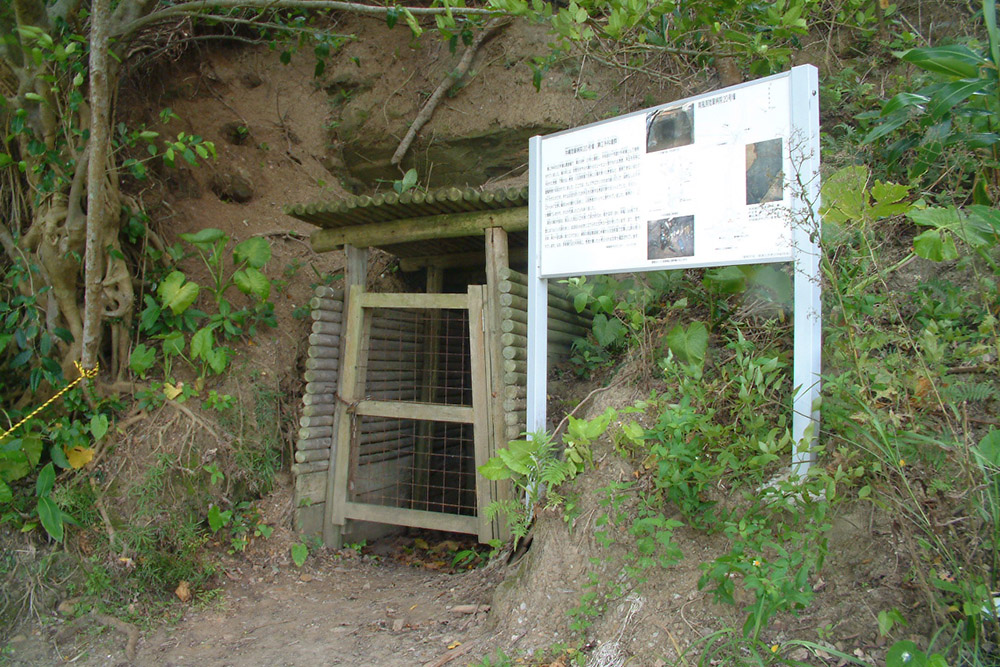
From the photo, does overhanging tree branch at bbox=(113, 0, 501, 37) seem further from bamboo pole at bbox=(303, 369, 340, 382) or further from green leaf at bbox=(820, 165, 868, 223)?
bamboo pole at bbox=(303, 369, 340, 382)

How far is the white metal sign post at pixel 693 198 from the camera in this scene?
253cm

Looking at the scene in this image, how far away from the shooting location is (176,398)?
4.35 metres

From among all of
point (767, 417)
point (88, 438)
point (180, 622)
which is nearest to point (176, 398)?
point (88, 438)

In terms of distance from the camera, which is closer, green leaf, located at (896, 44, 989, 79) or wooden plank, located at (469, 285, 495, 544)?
green leaf, located at (896, 44, 989, 79)

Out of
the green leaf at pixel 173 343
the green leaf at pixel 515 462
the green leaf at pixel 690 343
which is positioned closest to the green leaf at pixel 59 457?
the green leaf at pixel 173 343

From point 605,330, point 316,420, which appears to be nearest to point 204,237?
point 316,420

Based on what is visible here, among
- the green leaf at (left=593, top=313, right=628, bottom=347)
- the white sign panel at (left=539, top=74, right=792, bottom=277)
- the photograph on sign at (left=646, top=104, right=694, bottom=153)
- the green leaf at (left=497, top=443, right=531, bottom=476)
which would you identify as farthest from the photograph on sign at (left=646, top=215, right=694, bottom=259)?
the green leaf at (left=497, top=443, right=531, bottom=476)

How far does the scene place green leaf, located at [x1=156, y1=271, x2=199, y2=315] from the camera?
14.3 ft

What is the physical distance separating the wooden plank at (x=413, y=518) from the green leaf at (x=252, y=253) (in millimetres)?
1887

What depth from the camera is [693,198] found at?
111 inches

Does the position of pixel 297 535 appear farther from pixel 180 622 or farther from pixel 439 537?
pixel 439 537

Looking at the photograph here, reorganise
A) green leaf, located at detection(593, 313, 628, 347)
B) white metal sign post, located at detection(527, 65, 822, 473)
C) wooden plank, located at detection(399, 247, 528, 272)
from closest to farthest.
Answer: white metal sign post, located at detection(527, 65, 822, 473)
green leaf, located at detection(593, 313, 628, 347)
wooden plank, located at detection(399, 247, 528, 272)

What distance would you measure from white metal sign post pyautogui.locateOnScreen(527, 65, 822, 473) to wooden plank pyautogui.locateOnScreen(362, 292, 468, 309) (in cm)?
90

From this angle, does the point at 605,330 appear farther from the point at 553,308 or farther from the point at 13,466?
the point at 13,466
